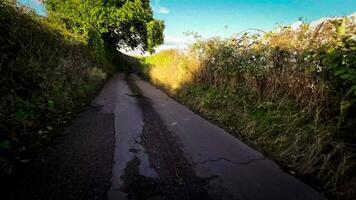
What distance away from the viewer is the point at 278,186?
3.52 m

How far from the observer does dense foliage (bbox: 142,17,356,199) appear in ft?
12.3

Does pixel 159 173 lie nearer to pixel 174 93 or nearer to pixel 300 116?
pixel 300 116

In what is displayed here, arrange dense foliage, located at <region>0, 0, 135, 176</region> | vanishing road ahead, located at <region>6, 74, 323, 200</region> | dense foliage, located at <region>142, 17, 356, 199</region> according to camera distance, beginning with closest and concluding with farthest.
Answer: vanishing road ahead, located at <region>6, 74, 323, 200</region>, dense foliage, located at <region>142, 17, 356, 199</region>, dense foliage, located at <region>0, 0, 135, 176</region>

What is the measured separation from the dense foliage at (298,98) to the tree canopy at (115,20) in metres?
13.0

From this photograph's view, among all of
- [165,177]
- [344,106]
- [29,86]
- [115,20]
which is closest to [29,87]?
[29,86]

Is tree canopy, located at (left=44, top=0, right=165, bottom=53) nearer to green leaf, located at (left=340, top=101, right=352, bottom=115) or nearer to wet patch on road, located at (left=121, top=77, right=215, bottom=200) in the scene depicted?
wet patch on road, located at (left=121, top=77, right=215, bottom=200)

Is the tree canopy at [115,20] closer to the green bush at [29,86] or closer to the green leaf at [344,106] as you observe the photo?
the green bush at [29,86]

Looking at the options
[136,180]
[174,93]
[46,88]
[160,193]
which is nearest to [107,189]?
[136,180]

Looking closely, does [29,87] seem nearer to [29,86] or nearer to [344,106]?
[29,86]

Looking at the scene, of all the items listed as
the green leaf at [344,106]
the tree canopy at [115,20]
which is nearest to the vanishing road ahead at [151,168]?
the green leaf at [344,106]

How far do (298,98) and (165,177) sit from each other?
3.18 meters

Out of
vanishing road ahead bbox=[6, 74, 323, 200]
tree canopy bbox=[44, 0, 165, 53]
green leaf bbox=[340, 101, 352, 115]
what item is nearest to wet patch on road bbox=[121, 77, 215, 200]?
vanishing road ahead bbox=[6, 74, 323, 200]

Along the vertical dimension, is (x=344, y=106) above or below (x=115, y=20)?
below

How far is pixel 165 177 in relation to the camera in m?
3.59
